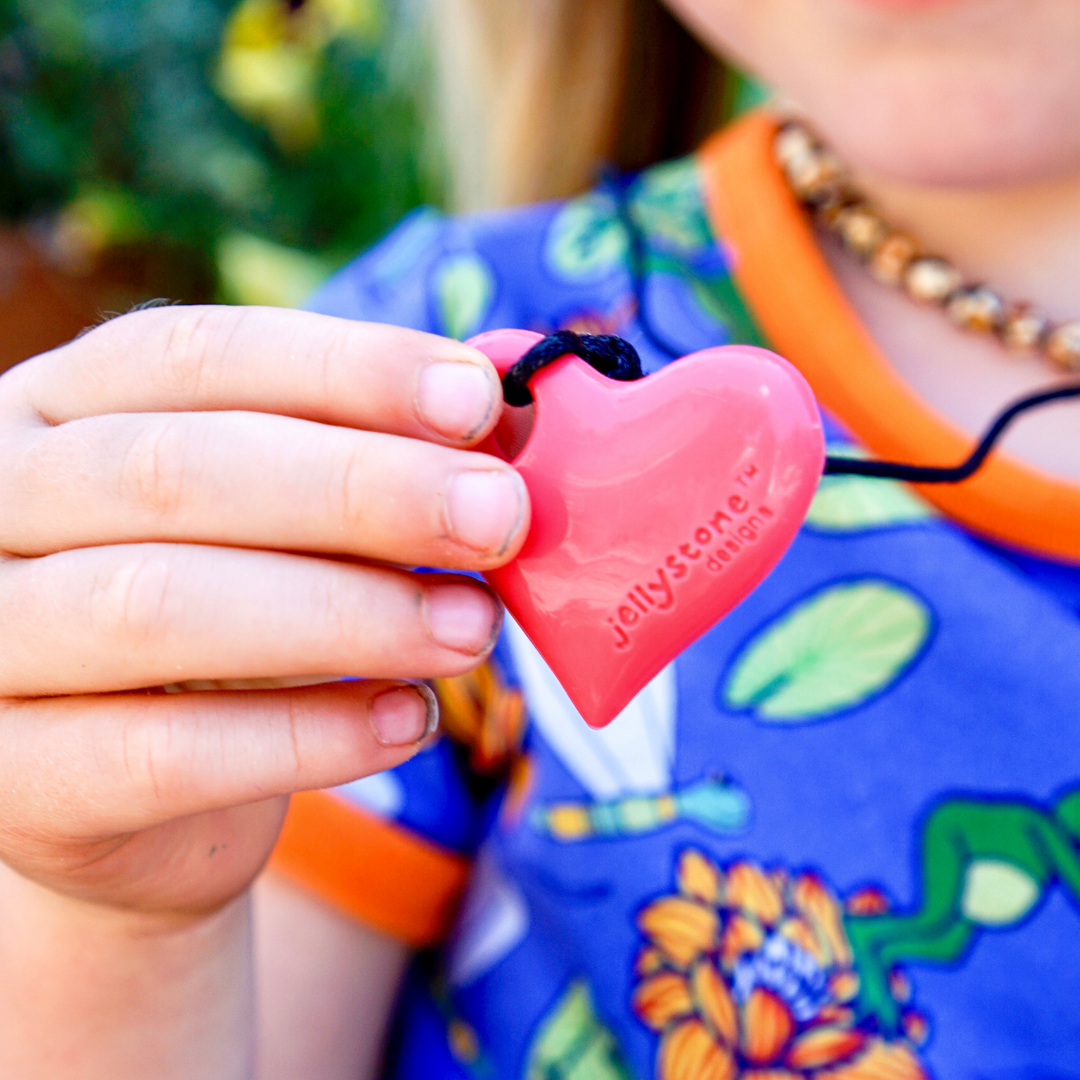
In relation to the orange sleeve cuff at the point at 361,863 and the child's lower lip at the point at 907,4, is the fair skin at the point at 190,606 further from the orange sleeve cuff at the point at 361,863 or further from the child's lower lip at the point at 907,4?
the child's lower lip at the point at 907,4

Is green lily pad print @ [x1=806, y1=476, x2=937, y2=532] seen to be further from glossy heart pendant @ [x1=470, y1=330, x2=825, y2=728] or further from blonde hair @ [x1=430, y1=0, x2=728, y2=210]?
blonde hair @ [x1=430, y1=0, x2=728, y2=210]

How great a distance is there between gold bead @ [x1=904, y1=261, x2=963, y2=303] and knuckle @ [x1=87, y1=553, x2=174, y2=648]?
57 centimetres

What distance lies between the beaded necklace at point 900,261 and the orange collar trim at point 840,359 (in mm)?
18

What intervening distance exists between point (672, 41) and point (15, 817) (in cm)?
95

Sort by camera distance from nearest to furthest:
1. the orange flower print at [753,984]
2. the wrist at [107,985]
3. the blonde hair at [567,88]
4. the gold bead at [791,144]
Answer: the wrist at [107,985] → the orange flower print at [753,984] → the gold bead at [791,144] → the blonde hair at [567,88]

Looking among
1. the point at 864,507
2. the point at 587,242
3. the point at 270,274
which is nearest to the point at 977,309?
the point at 864,507

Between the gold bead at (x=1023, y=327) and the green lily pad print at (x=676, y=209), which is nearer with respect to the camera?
the gold bead at (x=1023, y=327)

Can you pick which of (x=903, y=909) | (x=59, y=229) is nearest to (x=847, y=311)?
(x=903, y=909)

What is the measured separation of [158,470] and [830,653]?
16.8 inches

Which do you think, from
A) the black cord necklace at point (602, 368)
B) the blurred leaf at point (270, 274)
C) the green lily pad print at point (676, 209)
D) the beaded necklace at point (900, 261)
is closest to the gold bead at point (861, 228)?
the beaded necklace at point (900, 261)

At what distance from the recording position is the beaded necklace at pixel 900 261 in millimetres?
683

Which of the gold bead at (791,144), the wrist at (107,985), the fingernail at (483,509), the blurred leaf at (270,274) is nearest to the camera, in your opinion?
the fingernail at (483,509)

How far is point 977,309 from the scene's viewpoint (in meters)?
0.70

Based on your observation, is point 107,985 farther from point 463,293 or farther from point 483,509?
point 463,293
